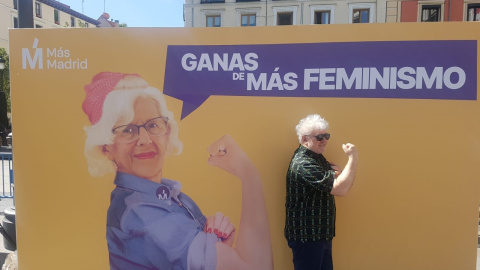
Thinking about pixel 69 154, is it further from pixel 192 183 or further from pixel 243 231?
pixel 243 231

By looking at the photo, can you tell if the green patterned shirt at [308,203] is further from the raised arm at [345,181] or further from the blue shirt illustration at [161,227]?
the blue shirt illustration at [161,227]

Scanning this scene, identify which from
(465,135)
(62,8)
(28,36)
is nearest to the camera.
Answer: (465,135)

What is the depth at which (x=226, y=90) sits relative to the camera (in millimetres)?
2572

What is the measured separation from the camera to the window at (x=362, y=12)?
63.1ft

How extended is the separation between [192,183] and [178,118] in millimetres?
A: 550

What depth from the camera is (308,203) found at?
2.28 meters

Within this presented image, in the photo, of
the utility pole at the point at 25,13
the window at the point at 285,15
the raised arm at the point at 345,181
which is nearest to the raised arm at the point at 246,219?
the raised arm at the point at 345,181

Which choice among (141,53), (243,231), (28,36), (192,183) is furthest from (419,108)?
(28,36)

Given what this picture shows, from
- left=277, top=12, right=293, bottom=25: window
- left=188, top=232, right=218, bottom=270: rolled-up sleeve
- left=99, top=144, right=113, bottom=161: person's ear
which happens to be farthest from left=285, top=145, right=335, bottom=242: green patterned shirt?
left=277, top=12, right=293, bottom=25: window

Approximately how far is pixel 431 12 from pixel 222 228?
69.4ft

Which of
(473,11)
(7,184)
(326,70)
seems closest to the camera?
(326,70)

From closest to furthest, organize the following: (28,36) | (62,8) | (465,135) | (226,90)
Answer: (465,135) < (226,90) < (28,36) < (62,8)

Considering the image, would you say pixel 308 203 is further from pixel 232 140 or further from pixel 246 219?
pixel 232 140

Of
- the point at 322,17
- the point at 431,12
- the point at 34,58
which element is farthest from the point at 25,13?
the point at 431,12
